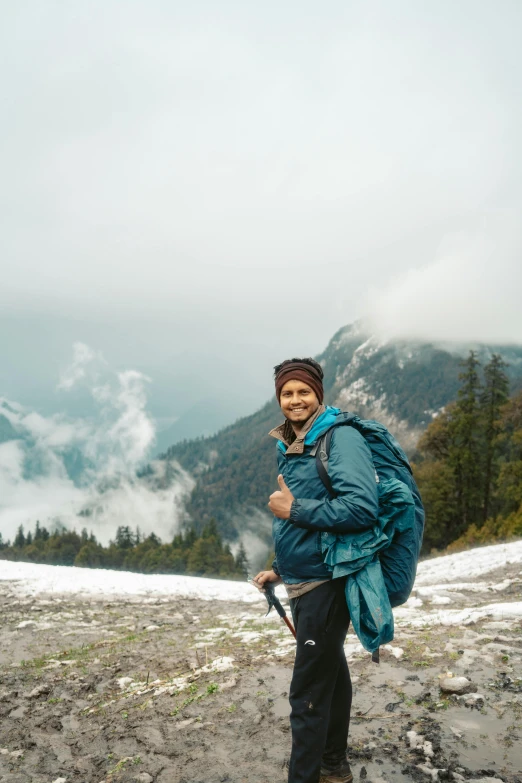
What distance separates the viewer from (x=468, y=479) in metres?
39.8

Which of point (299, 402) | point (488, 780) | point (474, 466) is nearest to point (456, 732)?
point (488, 780)

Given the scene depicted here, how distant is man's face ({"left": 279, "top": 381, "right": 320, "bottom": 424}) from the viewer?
360 cm

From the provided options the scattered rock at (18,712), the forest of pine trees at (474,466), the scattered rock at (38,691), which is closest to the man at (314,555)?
the scattered rock at (18,712)

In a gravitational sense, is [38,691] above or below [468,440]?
below

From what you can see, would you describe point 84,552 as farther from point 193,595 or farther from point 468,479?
point 193,595

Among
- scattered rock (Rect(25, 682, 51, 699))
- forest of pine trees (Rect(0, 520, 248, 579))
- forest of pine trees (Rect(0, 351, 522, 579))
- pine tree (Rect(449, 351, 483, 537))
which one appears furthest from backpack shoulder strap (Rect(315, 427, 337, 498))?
forest of pine trees (Rect(0, 520, 248, 579))

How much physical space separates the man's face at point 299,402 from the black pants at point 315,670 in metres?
1.10

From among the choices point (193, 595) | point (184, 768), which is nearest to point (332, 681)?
point (184, 768)

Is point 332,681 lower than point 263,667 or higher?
higher

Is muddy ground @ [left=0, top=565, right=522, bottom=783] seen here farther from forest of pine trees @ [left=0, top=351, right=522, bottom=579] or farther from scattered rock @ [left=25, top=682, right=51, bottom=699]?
forest of pine trees @ [left=0, top=351, right=522, bottom=579]

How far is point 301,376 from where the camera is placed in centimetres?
364

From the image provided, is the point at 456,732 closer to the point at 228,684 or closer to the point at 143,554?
the point at 228,684

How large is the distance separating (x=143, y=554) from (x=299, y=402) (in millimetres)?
119662

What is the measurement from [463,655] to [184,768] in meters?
3.48
